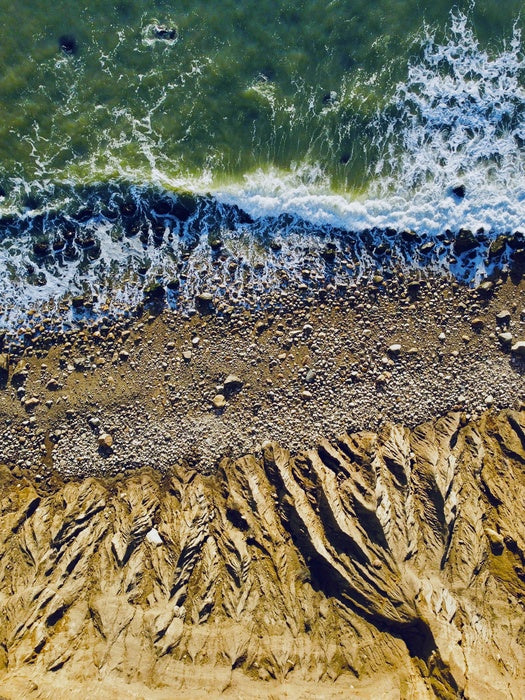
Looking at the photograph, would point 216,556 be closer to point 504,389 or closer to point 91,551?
point 91,551

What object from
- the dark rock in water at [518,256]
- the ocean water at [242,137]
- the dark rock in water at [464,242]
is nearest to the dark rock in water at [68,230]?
the ocean water at [242,137]

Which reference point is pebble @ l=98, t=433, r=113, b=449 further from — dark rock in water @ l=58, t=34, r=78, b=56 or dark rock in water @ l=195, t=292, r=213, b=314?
dark rock in water @ l=58, t=34, r=78, b=56

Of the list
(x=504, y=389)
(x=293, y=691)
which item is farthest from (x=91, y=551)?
(x=504, y=389)

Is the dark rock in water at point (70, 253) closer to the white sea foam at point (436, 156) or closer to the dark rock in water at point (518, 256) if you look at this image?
the white sea foam at point (436, 156)

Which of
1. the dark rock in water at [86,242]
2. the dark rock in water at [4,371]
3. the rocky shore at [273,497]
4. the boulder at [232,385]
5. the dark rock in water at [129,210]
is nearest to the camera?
the rocky shore at [273,497]

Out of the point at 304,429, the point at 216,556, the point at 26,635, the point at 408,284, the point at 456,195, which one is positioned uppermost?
the point at 456,195
